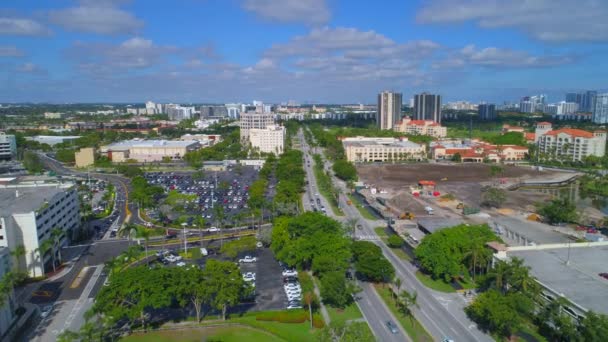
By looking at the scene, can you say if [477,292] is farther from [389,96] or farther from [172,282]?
[389,96]

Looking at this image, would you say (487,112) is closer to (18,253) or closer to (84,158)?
(84,158)

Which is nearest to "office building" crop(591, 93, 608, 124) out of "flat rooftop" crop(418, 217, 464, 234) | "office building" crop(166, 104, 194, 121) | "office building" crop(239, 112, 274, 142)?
"office building" crop(239, 112, 274, 142)

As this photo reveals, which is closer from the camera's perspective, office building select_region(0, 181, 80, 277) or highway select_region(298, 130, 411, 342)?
highway select_region(298, 130, 411, 342)

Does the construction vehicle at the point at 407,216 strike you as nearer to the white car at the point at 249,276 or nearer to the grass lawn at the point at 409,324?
the grass lawn at the point at 409,324

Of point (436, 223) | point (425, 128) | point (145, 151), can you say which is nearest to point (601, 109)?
point (425, 128)

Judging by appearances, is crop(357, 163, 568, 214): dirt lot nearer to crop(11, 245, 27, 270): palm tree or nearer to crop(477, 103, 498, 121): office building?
crop(11, 245, 27, 270): palm tree
